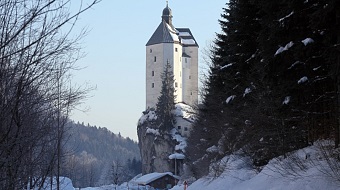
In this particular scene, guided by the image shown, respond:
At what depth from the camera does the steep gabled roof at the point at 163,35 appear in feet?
352

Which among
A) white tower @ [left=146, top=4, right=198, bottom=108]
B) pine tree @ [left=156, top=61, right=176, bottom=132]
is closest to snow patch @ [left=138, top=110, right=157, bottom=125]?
pine tree @ [left=156, top=61, right=176, bottom=132]

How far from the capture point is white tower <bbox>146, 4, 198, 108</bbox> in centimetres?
10631

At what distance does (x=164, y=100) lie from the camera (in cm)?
9325

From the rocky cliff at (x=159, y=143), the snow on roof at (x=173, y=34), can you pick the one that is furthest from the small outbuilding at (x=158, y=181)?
the snow on roof at (x=173, y=34)

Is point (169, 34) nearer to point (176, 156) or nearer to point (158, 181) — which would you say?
point (176, 156)

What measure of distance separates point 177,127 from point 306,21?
266 ft

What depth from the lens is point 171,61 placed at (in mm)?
106500

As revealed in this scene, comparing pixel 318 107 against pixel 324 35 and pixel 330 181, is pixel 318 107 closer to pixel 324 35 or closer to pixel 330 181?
pixel 324 35

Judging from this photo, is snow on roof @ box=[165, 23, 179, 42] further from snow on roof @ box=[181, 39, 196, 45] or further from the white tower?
snow on roof @ box=[181, 39, 196, 45]

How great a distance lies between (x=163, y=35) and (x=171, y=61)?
537cm

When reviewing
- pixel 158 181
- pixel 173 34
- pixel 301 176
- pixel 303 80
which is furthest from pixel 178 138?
pixel 301 176

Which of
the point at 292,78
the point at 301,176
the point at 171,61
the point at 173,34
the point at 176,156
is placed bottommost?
the point at 301,176

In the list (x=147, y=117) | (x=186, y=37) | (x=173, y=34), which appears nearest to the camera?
(x=147, y=117)

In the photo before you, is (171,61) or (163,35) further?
(163,35)
